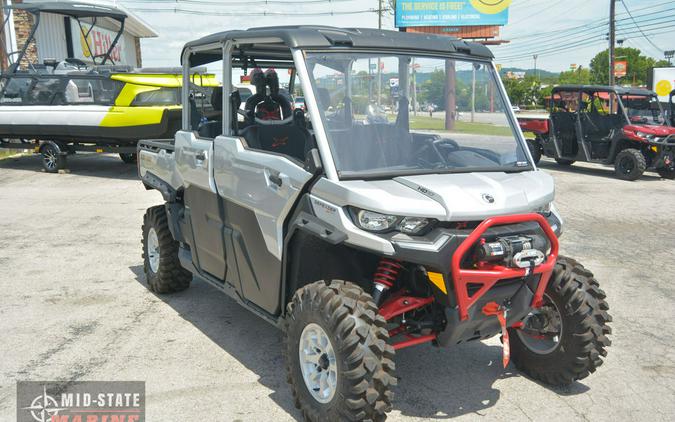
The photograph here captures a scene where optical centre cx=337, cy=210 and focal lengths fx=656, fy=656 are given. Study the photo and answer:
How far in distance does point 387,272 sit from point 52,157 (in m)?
13.5

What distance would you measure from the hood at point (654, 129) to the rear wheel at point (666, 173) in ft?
2.75

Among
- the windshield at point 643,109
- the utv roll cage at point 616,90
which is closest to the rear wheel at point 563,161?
the utv roll cage at point 616,90

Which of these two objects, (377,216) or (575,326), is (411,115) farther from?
(575,326)

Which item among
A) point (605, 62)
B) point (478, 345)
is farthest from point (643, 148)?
point (605, 62)

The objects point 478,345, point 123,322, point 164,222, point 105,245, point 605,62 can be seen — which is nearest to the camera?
point 478,345

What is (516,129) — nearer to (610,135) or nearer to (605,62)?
(610,135)

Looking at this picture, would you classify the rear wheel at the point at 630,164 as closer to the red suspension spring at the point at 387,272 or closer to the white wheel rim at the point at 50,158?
the red suspension spring at the point at 387,272

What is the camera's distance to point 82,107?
1424 centimetres

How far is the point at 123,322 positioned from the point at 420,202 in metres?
3.25

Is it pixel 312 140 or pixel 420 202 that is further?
pixel 312 140

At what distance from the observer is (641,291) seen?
6.50 m

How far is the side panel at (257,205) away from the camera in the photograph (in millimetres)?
4059

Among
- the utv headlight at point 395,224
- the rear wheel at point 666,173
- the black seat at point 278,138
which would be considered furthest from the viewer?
the rear wheel at point 666,173

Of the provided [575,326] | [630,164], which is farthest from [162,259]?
[630,164]
